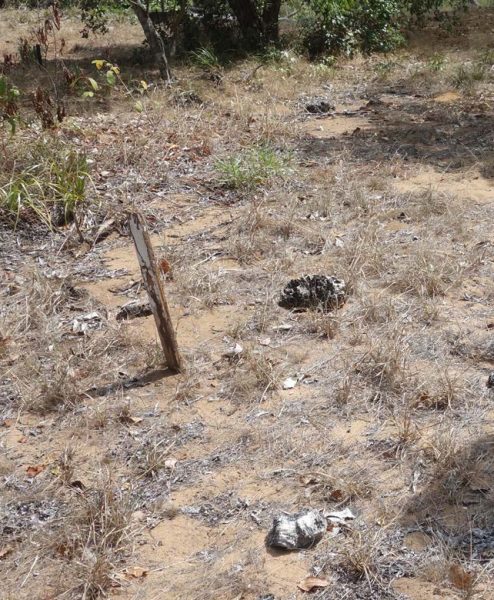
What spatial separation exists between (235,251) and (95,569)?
320cm

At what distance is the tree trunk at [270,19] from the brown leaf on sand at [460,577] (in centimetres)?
1041

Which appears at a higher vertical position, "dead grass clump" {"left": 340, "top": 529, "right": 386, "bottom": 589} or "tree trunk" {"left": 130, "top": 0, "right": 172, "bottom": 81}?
"tree trunk" {"left": 130, "top": 0, "right": 172, "bottom": 81}

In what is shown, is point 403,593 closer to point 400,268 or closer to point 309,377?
point 309,377

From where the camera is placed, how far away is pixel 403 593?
118 inches

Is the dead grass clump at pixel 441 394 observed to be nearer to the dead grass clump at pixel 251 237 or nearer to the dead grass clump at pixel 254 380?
the dead grass clump at pixel 254 380

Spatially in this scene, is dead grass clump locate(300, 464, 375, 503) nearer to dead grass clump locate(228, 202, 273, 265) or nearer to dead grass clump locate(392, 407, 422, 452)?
dead grass clump locate(392, 407, 422, 452)

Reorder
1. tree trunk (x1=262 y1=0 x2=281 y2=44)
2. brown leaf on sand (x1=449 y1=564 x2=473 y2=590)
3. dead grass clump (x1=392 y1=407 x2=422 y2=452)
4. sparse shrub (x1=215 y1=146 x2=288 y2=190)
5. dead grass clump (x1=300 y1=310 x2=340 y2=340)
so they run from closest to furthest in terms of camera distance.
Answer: brown leaf on sand (x1=449 y1=564 x2=473 y2=590)
dead grass clump (x1=392 y1=407 x2=422 y2=452)
dead grass clump (x1=300 y1=310 x2=340 y2=340)
sparse shrub (x1=215 y1=146 x2=288 y2=190)
tree trunk (x1=262 y1=0 x2=281 y2=44)

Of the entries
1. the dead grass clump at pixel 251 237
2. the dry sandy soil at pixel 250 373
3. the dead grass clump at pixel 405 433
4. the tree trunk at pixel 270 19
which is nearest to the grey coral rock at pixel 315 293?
the dry sandy soil at pixel 250 373

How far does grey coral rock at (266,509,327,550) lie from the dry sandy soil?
0.14 ft

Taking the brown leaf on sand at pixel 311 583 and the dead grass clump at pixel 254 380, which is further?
the dead grass clump at pixel 254 380

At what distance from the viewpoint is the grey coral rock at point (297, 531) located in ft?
10.6

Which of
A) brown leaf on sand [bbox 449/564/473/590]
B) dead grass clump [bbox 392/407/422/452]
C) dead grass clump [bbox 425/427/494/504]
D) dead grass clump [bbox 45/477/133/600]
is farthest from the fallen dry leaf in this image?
brown leaf on sand [bbox 449/564/473/590]

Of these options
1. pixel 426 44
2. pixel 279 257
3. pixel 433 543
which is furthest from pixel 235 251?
pixel 426 44

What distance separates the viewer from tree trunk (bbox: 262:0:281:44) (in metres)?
12.3
